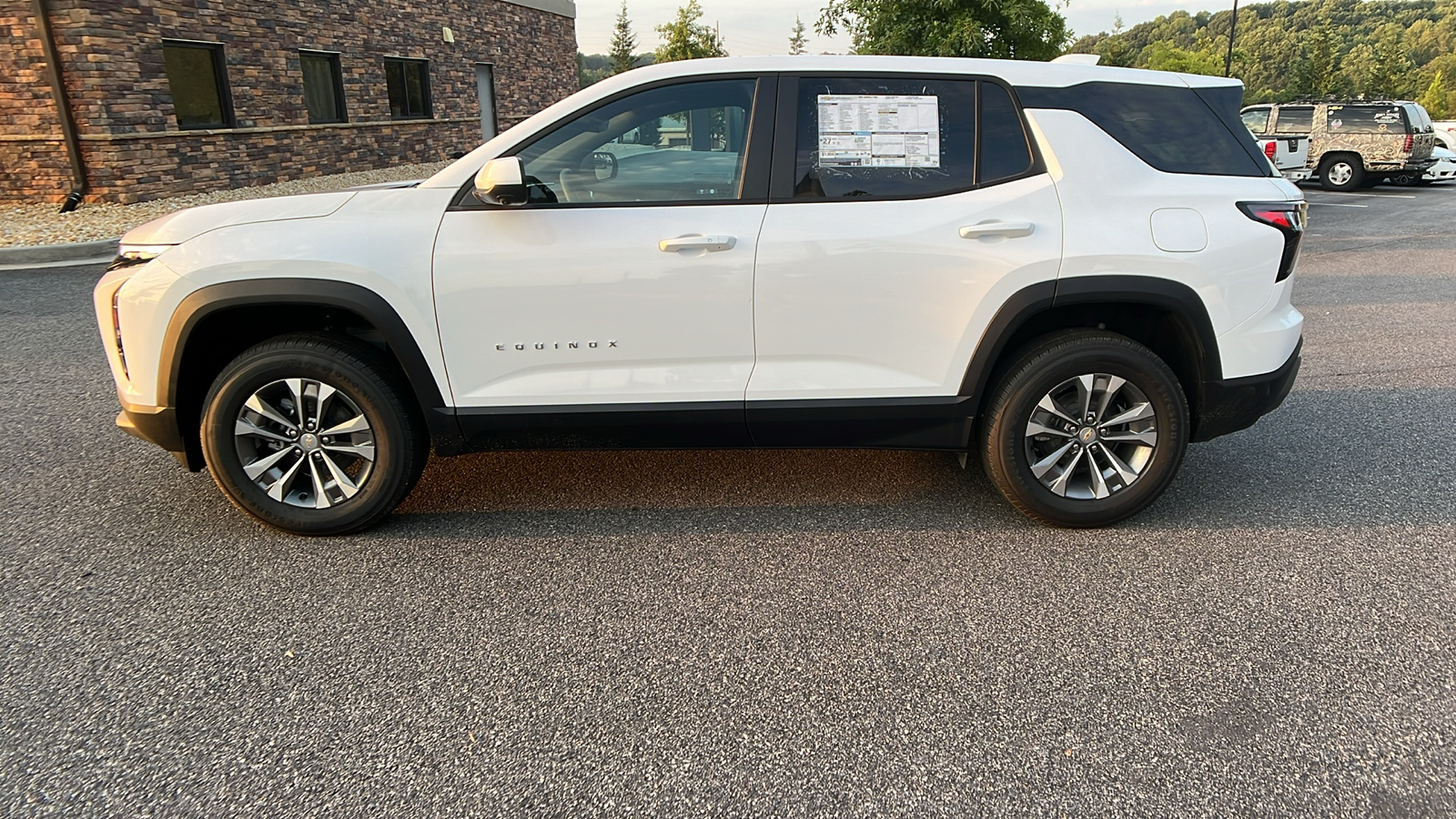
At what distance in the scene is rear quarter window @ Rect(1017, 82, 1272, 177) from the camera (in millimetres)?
3430

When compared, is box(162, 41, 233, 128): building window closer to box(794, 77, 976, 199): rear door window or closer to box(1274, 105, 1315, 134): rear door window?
box(794, 77, 976, 199): rear door window

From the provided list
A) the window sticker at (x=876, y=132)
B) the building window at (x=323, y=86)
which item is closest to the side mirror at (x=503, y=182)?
the window sticker at (x=876, y=132)

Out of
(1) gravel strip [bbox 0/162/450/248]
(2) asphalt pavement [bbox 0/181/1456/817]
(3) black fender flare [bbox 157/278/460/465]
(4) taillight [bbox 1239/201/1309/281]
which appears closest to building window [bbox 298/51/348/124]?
(1) gravel strip [bbox 0/162/450/248]

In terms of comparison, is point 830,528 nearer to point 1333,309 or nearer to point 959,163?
point 959,163

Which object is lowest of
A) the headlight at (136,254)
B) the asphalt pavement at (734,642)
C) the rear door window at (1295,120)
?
the asphalt pavement at (734,642)

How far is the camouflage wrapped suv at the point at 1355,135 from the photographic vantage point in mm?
18172

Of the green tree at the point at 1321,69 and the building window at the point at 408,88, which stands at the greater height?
the green tree at the point at 1321,69

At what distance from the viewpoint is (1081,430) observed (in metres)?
3.50

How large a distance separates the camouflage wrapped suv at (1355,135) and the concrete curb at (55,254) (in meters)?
20.5

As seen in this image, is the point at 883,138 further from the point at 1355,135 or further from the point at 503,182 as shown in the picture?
the point at 1355,135

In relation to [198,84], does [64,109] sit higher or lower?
lower

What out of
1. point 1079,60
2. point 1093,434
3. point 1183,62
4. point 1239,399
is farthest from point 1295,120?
point 1183,62

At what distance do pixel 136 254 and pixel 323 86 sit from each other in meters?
15.4

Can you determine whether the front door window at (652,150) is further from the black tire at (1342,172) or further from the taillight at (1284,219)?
the black tire at (1342,172)
